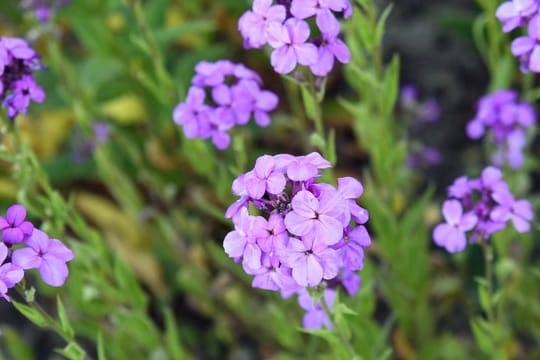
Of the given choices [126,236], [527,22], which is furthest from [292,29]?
[126,236]

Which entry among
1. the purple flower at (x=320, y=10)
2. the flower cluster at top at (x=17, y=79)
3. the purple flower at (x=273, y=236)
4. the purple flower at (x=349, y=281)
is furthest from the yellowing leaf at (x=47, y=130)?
the purple flower at (x=273, y=236)

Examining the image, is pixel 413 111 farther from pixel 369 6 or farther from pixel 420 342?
pixel 369 6

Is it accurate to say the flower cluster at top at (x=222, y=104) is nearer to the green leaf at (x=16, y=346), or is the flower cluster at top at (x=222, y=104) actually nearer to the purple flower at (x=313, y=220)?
the purple flower at (x=313, y=220)

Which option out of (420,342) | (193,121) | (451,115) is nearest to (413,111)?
(451,115)

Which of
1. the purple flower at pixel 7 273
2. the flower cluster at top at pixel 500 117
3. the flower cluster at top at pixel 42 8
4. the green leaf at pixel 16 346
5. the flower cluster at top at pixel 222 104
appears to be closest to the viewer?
the purple flower at pixel 7 273

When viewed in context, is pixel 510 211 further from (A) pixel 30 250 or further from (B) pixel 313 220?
(A) pixel 30 250

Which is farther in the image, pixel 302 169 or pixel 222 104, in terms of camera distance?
pixel 222 104

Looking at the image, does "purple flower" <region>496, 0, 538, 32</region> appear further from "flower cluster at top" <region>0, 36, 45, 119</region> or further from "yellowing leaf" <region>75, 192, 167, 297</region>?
"yellowing leaf" <region>75, 192, 167, 297</region>
